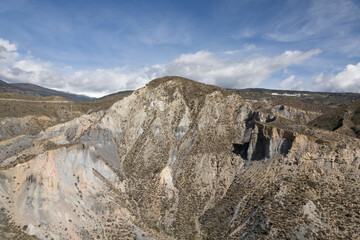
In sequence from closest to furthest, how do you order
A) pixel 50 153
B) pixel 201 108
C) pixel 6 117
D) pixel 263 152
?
pixel 50 153, pixel 263 152, pixel 201 108, pixel 6 117

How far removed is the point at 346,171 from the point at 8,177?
46.9 metres

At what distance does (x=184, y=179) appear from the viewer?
44312 mm

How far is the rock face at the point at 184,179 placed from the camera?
30.4m

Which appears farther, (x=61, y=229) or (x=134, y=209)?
(x=134, y=209)

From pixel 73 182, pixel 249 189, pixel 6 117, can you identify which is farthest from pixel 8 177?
pixel 6 117

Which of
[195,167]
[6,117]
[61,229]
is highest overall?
[6,117]

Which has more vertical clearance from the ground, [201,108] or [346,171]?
[201,108]

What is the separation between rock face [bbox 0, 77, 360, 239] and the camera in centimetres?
3038

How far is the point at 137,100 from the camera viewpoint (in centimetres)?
6144

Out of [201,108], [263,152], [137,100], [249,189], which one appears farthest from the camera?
[137,100]

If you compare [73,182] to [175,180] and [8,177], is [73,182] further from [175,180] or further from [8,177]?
[175,180]

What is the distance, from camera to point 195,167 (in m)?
45.7

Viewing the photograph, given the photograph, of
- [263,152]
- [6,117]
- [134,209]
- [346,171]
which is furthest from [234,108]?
[6,117]

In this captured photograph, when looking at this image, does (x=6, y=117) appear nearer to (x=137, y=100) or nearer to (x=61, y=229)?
(x=137, y=100)
